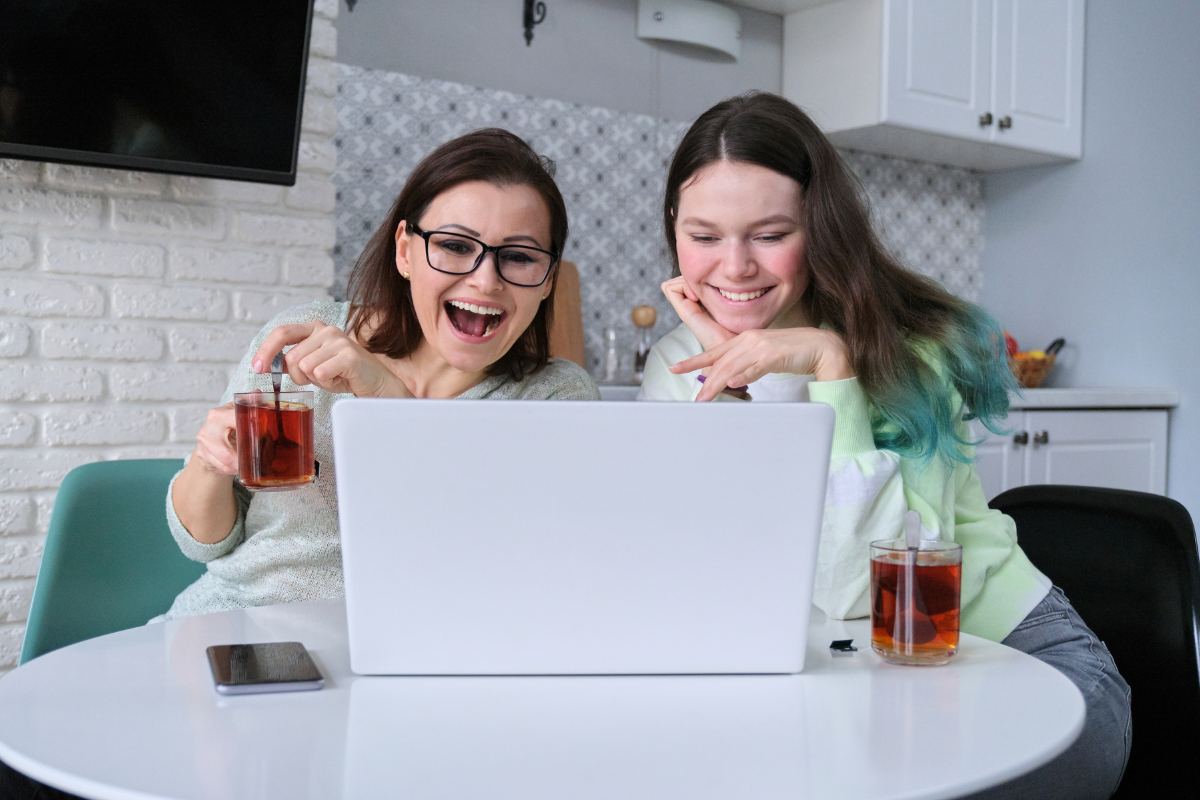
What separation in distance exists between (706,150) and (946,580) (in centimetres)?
72

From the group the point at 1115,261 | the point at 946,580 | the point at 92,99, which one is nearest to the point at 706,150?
the point at 946,580

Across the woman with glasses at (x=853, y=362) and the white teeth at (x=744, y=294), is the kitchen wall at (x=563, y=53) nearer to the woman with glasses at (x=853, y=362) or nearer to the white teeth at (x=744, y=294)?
the woman with glasses at (x=853, y=362)

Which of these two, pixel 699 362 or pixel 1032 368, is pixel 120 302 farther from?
pixel 1032 368

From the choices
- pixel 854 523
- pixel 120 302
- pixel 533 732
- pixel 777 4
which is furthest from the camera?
pixel 777 4

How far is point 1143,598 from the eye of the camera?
1222 millimetres

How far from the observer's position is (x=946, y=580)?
85cm

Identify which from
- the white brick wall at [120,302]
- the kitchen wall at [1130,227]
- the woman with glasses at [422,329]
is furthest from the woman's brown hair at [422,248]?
the kitchen wall at [1130,227]

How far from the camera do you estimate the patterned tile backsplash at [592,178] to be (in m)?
2.79

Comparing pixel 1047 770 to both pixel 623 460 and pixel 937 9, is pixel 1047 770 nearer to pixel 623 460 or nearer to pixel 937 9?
pixel 623 460

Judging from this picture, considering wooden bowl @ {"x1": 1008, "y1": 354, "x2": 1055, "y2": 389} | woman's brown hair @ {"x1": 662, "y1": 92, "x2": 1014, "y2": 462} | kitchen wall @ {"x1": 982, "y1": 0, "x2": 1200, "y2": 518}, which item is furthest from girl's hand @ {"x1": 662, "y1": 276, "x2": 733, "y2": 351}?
kitchen wall @ {"x1": 982, "y1": 0, "x2": 1200, "y2": 518}

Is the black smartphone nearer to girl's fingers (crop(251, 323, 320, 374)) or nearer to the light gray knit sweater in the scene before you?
girl's fingers (crop(251, 323, 320, 374))

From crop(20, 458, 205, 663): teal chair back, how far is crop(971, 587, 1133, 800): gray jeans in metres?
1.10

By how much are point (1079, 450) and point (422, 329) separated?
2588mm

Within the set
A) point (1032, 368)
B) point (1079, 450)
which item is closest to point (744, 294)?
point (1079, 450)
